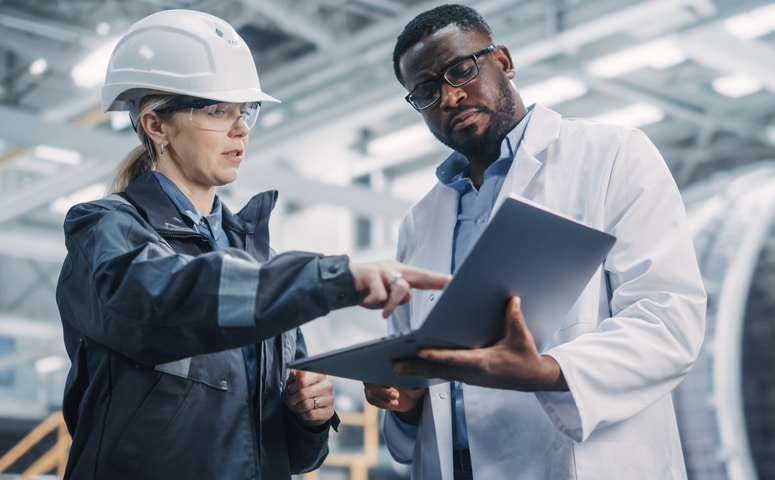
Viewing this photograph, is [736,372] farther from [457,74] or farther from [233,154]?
[233,154]

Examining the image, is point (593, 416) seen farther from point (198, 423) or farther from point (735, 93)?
point (735, 93)

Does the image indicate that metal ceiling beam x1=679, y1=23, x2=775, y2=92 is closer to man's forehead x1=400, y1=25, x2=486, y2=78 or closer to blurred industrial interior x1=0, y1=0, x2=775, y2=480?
blurred industrial interior x1=0, y1=0, x2=775, y2=480

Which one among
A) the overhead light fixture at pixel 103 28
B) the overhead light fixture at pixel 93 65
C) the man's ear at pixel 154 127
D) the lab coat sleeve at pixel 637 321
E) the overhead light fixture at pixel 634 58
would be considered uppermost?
the overhead light fixture at pixel 634 58

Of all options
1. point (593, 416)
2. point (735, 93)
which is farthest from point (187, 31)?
point (735, 93)

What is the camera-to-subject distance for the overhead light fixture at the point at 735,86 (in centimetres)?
837

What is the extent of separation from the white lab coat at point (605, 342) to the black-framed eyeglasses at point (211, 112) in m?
0.57

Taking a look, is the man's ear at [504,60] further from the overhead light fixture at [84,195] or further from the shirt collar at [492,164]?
the overhead light fixture at [84,195]

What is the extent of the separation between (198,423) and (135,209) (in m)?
0.41

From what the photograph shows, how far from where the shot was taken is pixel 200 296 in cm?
135

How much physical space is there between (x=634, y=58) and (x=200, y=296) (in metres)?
6.24

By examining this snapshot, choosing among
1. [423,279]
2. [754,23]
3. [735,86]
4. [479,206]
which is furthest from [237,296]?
[735,86]

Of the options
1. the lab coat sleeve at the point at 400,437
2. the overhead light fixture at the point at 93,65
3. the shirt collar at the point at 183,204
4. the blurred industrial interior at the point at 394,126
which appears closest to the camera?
the shirt collar at the point at 183,204

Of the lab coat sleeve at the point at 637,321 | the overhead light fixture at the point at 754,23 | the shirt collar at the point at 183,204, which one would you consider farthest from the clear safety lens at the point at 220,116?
the overhead light fixture at the point at 754,23

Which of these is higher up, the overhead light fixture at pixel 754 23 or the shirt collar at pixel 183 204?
the overhead light fixture at pixel 754 23
